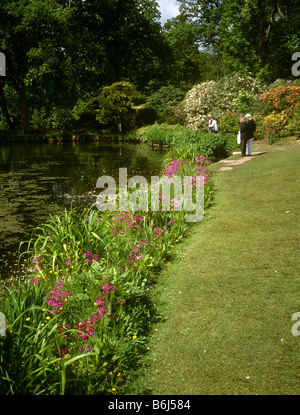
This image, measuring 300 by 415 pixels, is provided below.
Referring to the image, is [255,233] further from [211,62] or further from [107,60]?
[211,62]

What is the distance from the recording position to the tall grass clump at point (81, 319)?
275 centimetres

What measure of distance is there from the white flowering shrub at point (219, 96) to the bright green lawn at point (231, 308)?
17.0m

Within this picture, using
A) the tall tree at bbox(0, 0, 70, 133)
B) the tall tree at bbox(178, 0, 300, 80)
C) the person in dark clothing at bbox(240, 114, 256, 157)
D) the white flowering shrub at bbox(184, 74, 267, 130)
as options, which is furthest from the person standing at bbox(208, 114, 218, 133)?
the tall tree at bbox(0, 0, 70, 133)

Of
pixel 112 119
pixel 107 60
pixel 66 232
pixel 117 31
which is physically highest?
pixel 117 31

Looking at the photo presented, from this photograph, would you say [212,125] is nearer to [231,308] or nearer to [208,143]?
[208,143]

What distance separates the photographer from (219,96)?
78.2 ft

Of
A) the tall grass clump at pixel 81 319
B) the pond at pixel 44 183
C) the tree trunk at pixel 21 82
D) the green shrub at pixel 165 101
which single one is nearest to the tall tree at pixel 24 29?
the tree trunk at pixel 21 82

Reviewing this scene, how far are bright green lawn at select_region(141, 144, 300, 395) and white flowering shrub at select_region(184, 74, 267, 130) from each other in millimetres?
16989

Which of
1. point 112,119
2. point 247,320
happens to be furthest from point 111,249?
point 112,119

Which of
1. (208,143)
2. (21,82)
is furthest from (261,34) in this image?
(21,82)

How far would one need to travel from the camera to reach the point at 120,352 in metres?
3.27

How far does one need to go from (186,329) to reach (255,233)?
2.99 meters

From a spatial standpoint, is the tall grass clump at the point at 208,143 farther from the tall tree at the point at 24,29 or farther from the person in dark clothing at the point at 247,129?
the tall tree at the point at 24,29
